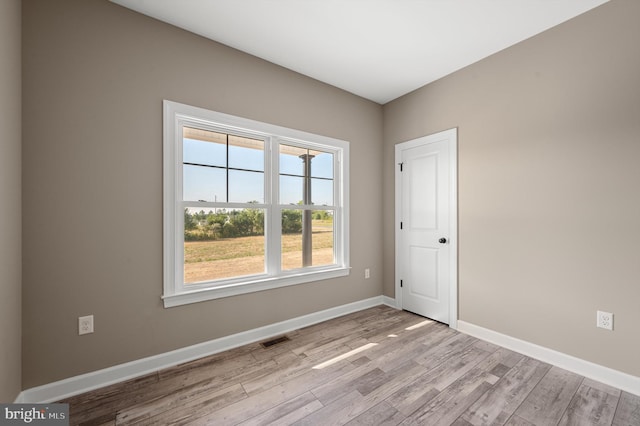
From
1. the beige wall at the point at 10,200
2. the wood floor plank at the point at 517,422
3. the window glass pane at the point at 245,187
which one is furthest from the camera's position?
the window glass pane at the point at 245,187

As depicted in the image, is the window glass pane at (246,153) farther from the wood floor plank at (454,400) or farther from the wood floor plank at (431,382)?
the wood floor plank at (454,400)

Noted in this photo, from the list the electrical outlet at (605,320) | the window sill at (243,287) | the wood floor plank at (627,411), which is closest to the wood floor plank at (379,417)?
the wood floor plank at (627,411)

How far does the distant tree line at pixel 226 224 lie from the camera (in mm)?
2354

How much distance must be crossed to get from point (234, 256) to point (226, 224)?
325 mm

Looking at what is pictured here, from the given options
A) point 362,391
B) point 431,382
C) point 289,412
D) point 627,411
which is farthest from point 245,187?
point 627,411

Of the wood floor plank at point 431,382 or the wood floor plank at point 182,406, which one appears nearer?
the wood floor plank at point 182,406

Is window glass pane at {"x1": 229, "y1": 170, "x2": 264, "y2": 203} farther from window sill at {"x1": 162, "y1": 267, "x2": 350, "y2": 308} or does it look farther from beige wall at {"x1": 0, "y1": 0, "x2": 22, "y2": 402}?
beige wall at {"x1": 0, "y1": 0, "x2": 22, "y2": 402}

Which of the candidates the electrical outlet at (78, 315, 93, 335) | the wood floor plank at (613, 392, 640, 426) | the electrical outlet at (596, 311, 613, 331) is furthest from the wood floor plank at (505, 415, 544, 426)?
the electrical outlet at (78, 315, 93, 335)

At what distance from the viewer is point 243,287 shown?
2521mm

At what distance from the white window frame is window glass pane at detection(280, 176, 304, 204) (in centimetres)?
10

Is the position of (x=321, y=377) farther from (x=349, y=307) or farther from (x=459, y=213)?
(x=459, y=213)

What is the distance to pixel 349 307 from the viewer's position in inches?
131

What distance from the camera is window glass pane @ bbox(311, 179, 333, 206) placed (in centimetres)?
318

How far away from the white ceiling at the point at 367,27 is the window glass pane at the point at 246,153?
858 mm
